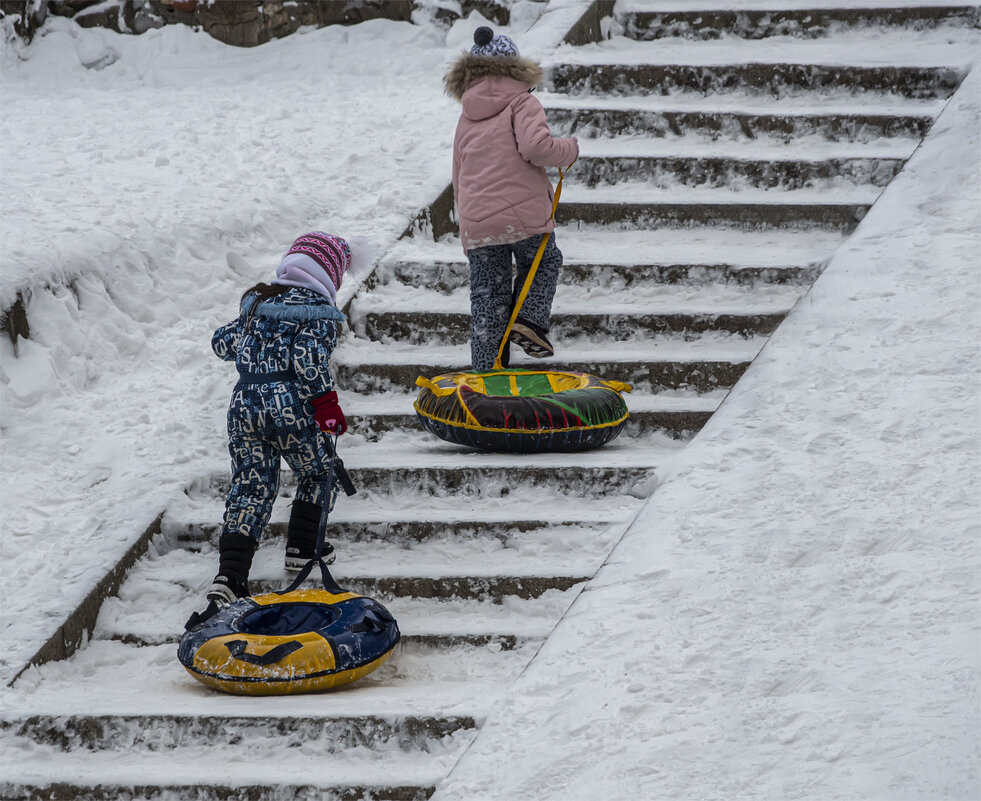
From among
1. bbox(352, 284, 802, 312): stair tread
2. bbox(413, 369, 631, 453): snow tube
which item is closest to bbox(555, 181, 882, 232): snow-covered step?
bbox(352, 284, 802, 312): stair tread

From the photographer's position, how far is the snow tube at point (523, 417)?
4.91 metres

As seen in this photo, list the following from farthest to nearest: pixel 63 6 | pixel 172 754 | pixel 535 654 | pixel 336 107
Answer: pixel 63 6
pixel 336 107
pixel 535 654
pixel 172 754

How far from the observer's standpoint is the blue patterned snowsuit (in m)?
4.44

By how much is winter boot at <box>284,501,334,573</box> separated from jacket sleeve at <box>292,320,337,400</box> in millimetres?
464

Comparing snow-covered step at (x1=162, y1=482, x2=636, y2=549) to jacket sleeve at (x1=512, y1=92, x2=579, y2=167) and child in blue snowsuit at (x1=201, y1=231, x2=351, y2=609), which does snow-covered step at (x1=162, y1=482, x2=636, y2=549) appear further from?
jacket sleeve at (x1=512, y1=92, x2=579, y2=167)

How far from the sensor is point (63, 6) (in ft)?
37.3

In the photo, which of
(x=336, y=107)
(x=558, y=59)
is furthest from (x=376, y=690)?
(x=336, y=107)

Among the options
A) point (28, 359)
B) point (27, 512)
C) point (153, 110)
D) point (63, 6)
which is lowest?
point (27, 512)

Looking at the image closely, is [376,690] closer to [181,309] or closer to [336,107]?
[181,309]

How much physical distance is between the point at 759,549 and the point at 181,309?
3.70 metres

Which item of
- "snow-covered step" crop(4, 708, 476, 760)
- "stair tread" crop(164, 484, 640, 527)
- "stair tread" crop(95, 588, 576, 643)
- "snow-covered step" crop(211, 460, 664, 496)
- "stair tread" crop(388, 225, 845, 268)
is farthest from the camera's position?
"stair tread" crop(388, 225, 845, 268)

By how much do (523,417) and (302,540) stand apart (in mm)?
1061

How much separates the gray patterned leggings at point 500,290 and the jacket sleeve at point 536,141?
1.29 ft

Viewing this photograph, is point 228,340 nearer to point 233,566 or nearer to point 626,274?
point 233,566
